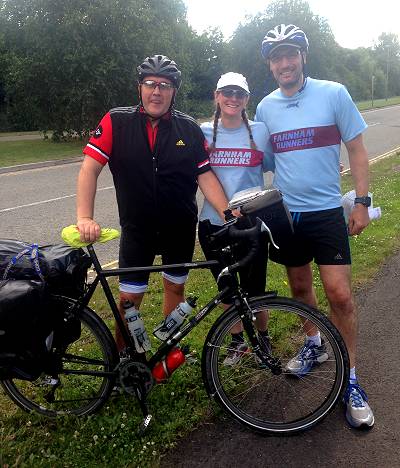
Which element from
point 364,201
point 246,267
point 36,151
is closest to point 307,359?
point 246,267

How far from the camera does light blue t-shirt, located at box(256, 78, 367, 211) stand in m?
2.82

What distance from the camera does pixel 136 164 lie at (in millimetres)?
Answer: 2781

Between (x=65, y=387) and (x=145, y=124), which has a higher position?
(x=145, y=124)

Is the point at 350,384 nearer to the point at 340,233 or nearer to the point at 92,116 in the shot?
the point at 340,233

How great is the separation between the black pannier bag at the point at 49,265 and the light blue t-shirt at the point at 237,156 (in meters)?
0.82

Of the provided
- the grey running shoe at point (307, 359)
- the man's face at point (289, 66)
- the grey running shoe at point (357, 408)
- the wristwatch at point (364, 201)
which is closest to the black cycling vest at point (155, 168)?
the man's face at point (289, 66)

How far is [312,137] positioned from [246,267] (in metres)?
0.89

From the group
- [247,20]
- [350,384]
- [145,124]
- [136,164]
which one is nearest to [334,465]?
[350,384]

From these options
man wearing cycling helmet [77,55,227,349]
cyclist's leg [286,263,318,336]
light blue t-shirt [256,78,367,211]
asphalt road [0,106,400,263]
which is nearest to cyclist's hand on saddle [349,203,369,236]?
light blue t-shirt [256,78,367,211]

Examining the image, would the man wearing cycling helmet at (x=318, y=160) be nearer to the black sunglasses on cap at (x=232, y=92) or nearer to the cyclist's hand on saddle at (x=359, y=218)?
the cyclist's hand on saddle at (x=359, y=218)

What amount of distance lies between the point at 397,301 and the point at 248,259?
2.41 metres

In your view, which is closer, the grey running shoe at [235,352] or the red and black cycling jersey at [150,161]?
the red and black cycling jersey at [150,161]

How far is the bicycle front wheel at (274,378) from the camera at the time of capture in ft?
8.70

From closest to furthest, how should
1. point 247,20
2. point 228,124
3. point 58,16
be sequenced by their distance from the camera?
point 228,124, point 58,16, point 247,20
